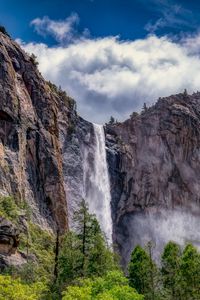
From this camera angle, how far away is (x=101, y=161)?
113 m

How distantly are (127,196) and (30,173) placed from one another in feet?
106

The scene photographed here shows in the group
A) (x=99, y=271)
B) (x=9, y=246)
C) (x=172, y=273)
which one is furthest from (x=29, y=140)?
(x=99, y=271)

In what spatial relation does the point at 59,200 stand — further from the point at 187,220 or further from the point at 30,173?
the point at 187,220

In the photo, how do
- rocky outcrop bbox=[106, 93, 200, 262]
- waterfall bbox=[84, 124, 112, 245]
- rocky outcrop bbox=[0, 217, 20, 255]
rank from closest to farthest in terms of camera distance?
rocky outcrop bbox=[0, 217, 20, 255] < waterfall bbox=[84, 124, 112, 245] < rocky outcrop bbox=[106, 93, 200, 262]

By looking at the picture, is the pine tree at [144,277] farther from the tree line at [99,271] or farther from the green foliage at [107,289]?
the green foliage at [107,289]

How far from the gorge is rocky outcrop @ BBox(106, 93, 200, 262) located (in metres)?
0.22

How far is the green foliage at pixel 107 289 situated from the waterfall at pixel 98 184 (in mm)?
56606

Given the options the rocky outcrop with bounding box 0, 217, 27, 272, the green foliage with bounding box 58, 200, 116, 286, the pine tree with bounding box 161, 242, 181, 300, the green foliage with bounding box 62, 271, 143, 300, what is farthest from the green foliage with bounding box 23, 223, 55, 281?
the pine tree with bounding box 161, 242, 181, 300

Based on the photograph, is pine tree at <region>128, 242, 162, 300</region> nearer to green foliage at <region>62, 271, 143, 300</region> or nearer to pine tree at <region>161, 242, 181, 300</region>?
pine tree at <region>161, 242, 181, 300</region>

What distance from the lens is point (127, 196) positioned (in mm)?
114938

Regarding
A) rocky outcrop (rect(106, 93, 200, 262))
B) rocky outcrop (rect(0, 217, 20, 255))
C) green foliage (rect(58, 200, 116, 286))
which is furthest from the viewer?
rocky outcrop (rect(106, 93, 200, 262))

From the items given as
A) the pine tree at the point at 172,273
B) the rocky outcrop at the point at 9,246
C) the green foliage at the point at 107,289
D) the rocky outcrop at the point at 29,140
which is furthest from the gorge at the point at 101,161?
the green foliage at the point at 107,289

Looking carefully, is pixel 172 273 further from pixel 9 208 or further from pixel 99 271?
pixel 9 208

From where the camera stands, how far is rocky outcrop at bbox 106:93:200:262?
11588cm
